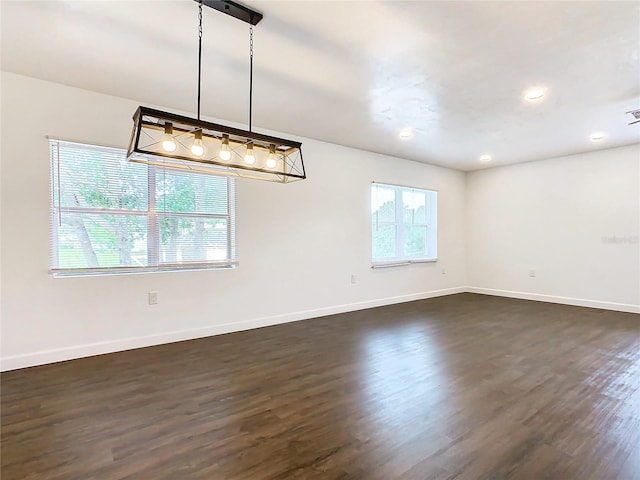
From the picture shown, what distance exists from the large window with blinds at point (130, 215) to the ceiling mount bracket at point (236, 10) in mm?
2117

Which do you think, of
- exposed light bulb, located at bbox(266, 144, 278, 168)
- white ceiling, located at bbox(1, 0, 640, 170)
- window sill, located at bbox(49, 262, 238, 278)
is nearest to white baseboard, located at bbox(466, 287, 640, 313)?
white ceiling, located at bbox(1, 0, 640, 170)

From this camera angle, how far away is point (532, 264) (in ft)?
21.4

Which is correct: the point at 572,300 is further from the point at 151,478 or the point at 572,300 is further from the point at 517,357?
the point at 151,478

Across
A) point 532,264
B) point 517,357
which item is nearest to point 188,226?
point 517,357

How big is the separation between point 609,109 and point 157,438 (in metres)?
5.27

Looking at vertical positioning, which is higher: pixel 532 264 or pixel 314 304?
pixel 532 264

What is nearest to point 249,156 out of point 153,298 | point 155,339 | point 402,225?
point 153,298

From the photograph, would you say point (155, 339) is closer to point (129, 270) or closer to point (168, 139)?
point (129, 270)

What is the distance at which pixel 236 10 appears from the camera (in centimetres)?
219

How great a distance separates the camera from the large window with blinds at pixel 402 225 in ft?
20.1

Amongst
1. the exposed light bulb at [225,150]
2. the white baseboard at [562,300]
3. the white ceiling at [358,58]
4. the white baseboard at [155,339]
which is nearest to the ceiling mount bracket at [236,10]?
the white ceiling at [358,58]

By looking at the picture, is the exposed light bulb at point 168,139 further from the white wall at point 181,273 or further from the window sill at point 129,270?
the window sill at point 129,270

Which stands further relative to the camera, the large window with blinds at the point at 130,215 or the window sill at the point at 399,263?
the window sill at the point at 399,263

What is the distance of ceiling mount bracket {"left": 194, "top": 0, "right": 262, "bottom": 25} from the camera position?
2129 millimetres
